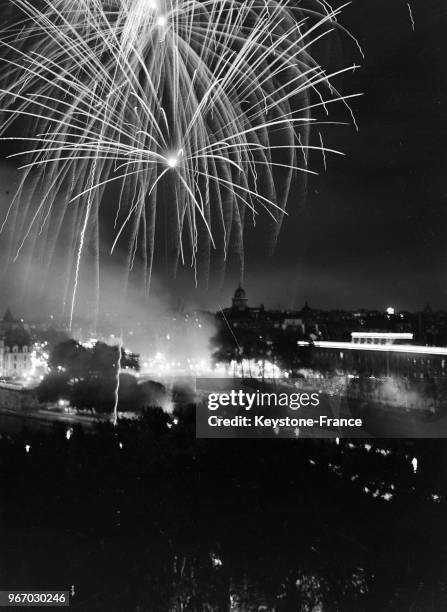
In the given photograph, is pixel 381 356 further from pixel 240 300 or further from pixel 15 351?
pixel 15 351

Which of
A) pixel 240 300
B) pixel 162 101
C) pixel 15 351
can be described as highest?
pixel 162 101

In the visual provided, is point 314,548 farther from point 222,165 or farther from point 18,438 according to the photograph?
point 18,438

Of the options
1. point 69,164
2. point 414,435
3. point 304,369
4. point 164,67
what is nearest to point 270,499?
point 414,435

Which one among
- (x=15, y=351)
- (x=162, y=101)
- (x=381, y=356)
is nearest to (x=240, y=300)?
(x=162, y=101)

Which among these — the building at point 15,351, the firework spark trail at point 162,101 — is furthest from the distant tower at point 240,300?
the building at point 15,351

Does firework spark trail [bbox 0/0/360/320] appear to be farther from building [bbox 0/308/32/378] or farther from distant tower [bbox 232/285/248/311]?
building [bbox 0/308/32/378]

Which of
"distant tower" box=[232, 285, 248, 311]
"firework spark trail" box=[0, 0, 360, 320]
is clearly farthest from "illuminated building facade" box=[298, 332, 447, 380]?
"firework spark trail" box=[0, 0, 360, 320]

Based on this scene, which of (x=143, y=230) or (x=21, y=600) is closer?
(x=21, y=600)
